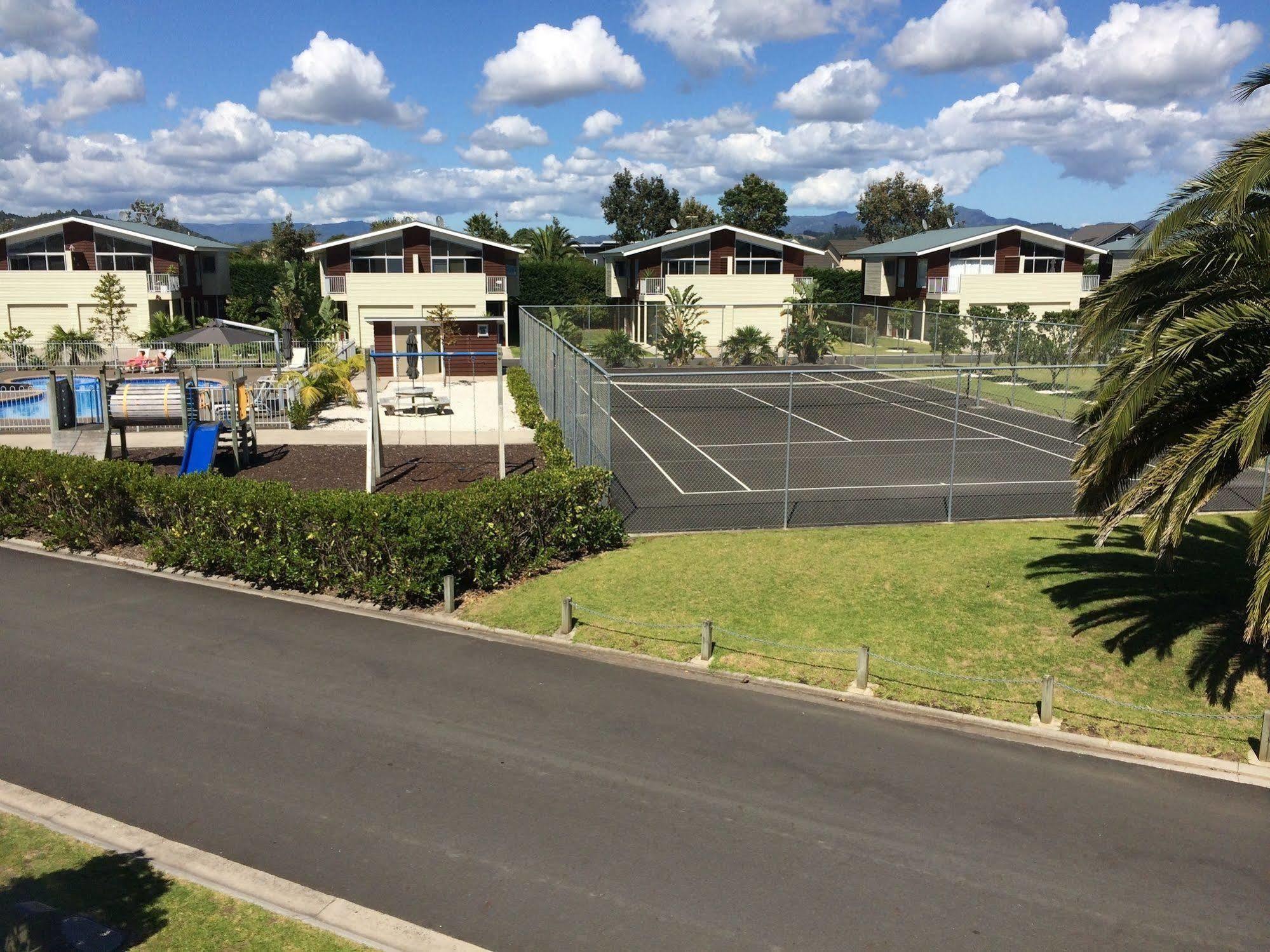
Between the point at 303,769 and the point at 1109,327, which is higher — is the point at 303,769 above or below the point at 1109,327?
below

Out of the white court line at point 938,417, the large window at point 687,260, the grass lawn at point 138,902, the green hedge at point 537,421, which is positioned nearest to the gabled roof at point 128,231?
the green hedge at point 537,421

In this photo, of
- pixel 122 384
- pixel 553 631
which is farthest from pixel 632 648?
pixel 122 384

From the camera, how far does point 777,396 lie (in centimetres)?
3494

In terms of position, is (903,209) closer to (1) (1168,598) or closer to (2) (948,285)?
(2) (948,285)

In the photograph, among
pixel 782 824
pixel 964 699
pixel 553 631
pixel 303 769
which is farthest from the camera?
pixel 553 631

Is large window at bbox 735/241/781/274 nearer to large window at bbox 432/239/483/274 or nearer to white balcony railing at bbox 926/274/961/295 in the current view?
white balcony railing at bbox 926/274/961/295

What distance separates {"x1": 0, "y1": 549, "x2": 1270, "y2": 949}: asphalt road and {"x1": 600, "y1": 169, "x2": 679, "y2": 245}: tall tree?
93.6 metres

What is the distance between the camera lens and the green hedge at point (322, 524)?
44.7 feet

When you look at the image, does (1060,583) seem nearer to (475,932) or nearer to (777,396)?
(475,932)

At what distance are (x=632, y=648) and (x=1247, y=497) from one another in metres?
13.3

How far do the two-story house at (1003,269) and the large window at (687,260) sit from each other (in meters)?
11.1

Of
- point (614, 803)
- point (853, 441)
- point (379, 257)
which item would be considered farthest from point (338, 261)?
point (614, 803)

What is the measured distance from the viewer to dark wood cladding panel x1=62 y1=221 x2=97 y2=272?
158 feet

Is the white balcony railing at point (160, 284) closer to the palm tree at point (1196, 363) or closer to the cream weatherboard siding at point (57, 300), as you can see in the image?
the cream weatherboard siding at point (57, 300)
